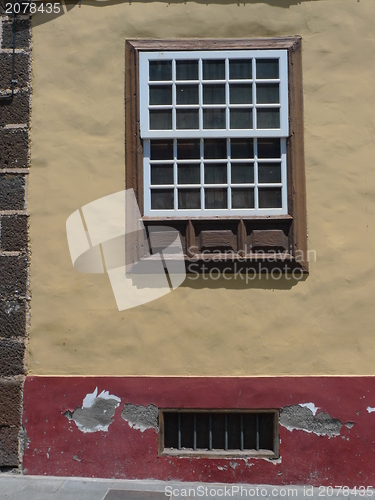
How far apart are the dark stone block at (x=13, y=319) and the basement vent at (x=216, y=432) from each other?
1.65 m

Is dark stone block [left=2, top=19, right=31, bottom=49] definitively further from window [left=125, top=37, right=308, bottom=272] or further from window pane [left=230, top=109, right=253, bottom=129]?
window pane [left=230, top=109, right=253, bottom=129]

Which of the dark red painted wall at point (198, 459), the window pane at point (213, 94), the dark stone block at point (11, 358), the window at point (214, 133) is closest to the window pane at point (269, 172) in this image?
the window at point (214, 133)

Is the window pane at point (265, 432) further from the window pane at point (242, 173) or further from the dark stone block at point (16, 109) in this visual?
the dark stone block at point (16, 109)

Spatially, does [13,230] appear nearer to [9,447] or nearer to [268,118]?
[9,447]

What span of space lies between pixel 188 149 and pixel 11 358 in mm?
2750

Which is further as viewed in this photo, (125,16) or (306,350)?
(125,16)

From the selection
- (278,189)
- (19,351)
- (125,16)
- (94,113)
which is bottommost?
(19,351)

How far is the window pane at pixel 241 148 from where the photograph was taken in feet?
16.8

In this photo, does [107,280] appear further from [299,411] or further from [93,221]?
[299,411]

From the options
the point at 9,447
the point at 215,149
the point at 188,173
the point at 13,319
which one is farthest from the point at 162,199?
the point at 9,447

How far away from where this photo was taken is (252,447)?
4.89 meters

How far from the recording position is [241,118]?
514cm

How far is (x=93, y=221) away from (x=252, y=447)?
273cm

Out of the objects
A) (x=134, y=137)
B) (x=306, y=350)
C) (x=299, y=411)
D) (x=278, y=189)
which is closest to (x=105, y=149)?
(x=134, y=137)
